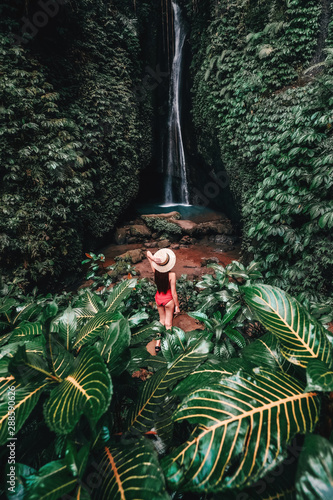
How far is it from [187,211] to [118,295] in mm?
9668

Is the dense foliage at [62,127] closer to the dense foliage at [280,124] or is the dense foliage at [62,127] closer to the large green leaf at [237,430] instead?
the dense foliage at [280,124]

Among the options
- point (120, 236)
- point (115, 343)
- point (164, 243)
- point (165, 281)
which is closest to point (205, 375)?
point (115, 343)

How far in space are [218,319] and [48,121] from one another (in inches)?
226

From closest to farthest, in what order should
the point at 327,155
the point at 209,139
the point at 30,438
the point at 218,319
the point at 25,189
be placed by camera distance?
the point at 30,438 < the point at 218,319 < the point at 327,155 < the point at 25,189 < the point at 209,139

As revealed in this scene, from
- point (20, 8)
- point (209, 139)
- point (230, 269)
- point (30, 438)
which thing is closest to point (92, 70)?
point (20, 8)

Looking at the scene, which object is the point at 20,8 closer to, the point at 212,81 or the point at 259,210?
the point at 212,81

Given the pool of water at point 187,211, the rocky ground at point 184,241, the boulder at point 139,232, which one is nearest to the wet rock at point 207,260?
the rocky ground at point 184,241

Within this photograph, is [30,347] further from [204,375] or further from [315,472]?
[315,472]

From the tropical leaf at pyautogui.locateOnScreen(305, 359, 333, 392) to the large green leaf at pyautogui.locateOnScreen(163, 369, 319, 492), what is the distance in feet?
0.23

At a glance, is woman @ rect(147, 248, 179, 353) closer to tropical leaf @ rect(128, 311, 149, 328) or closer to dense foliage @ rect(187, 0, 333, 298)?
tropical leaf @ rect(128, 311, 149, 328)

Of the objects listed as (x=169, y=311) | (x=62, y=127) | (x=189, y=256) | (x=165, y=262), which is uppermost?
(x=62, y=127)

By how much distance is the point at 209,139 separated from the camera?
25.7 feet

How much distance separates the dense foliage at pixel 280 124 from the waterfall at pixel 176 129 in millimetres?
4407

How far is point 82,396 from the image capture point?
0.55 metres
